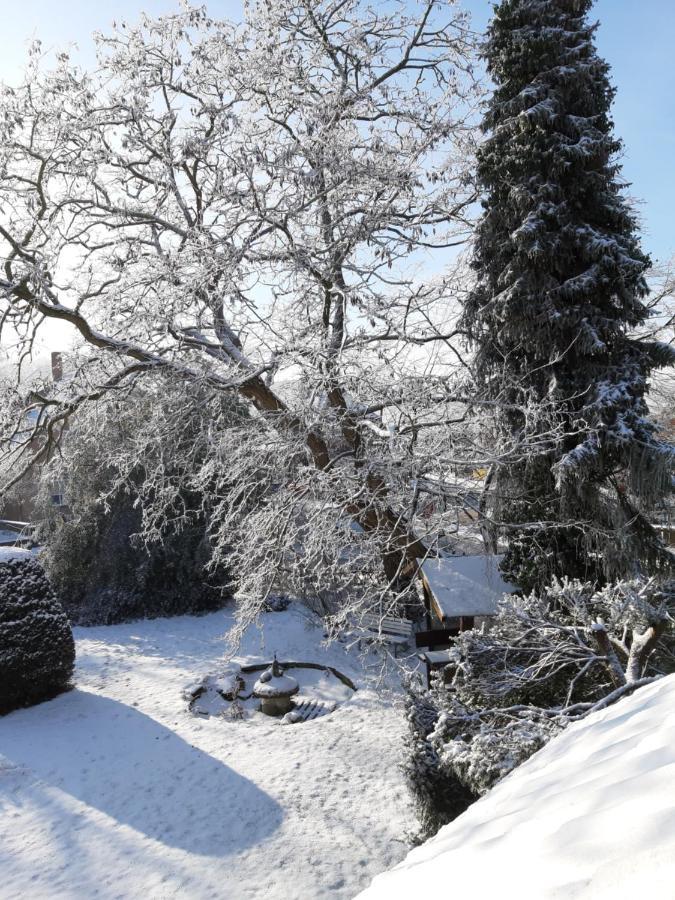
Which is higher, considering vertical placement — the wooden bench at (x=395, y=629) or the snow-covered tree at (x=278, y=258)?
the snow-covered tree at (x=278, y=258)

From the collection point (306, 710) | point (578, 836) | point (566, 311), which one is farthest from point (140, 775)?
point (566, 311)

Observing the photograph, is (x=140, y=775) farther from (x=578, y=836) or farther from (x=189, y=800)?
(x=578, y=836)

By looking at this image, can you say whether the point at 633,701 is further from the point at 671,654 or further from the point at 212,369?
the point at 212,369

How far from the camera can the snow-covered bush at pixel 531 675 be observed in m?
3.61

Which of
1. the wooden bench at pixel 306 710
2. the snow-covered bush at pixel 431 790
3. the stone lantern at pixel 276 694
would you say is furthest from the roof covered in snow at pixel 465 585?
the stone lantern at pixel 276 694

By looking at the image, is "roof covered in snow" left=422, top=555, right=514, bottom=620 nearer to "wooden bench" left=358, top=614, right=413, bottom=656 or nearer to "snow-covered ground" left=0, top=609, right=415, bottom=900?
"wooden bench" left=358, top=614, right=413, bottom=656

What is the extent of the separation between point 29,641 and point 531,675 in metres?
8.79

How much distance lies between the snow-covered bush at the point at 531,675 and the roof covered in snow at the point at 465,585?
2.60 m

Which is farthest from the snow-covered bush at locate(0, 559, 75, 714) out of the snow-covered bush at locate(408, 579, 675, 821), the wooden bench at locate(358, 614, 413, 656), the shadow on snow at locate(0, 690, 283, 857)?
the snow-covered bush at locate(408, 579, 675, 821)

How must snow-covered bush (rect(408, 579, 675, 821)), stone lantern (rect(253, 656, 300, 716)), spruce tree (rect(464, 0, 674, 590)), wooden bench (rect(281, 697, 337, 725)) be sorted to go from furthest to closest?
1. stone lantern (rect(253, 656, 300, 716))
2. wooden bench (rect(281, 697, 337, 725))
3. spruce tree (rect(464, 0, 674, 590))
4. snow-covered bush (rect(408, 579, 675, 821))

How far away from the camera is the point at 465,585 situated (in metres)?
8.40

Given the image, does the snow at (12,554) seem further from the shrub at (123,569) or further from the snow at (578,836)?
the snow at (578,836)

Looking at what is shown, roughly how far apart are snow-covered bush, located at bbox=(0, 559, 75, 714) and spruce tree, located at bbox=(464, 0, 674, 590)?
318 inches

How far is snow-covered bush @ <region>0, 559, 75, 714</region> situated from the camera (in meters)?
9.49
